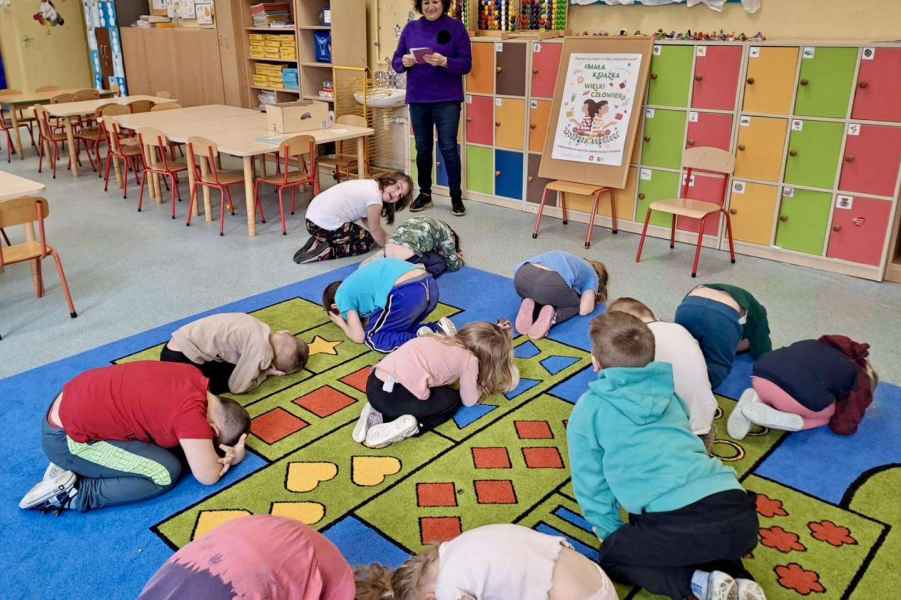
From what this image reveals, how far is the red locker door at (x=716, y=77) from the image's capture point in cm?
482

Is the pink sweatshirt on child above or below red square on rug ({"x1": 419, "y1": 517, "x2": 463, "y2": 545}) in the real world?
above

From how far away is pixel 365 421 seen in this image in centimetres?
293

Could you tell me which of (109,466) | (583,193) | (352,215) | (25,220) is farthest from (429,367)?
(583,193)

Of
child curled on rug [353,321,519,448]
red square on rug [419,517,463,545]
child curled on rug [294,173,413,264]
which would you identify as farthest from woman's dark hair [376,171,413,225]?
red square on rug [419,517,463,545]

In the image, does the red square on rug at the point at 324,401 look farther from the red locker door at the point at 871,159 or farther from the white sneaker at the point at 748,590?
the red locker door at the point at 871,159

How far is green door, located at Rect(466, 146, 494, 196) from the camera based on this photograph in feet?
20.8

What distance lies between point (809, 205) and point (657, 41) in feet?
4.98

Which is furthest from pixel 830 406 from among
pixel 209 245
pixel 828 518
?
pixel 209 245

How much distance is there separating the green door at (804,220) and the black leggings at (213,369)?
12.0 feet

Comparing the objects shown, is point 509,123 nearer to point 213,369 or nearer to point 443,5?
point 443,5

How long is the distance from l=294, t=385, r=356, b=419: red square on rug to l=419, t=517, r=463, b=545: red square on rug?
2.68 feet

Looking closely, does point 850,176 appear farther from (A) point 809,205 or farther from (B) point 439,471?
(B) point 439,471

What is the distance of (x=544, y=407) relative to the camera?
315 centimetres

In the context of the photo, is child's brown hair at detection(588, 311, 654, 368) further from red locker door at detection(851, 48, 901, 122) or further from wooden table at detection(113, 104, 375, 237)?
wooden table at detection(113, 104, 375, 237)
